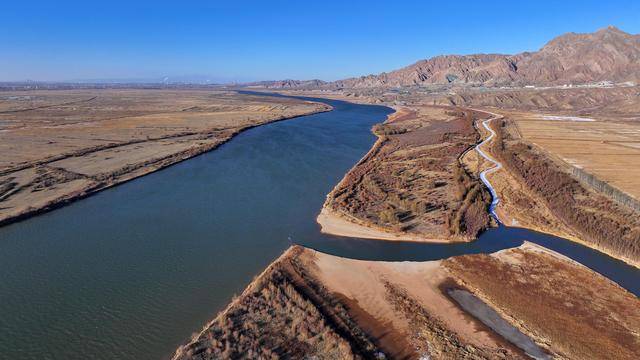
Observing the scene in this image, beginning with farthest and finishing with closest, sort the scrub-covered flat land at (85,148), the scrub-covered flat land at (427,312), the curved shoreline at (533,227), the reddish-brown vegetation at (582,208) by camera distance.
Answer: the scrub-covered flat land at (85,148), the reddish-brown vegetation at (582,208), the curved shoreline at (533,227), the scrub-covered flat land at (427,312)

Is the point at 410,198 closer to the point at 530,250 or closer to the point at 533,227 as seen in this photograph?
the point at 533,227

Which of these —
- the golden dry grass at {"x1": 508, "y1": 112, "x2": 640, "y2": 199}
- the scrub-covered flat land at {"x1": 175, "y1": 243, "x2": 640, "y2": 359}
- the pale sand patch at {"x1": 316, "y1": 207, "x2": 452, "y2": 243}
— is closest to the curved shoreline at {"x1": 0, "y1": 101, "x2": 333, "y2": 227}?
the scrub-covered flat land at {"x1": 175, "y1": 243, "x2": 640, "y2": 359}

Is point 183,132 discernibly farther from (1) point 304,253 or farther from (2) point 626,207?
(2) point 626,207

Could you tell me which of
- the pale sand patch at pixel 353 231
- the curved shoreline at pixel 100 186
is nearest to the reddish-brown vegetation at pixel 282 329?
the pale sand patch at pixel 353 231

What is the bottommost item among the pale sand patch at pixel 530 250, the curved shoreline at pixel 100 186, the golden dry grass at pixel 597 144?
the pale sand patch at pixel 530 250

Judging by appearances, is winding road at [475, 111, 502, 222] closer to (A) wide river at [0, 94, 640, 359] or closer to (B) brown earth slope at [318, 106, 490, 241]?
(B) brown earth slope at [318, 106, 490, 241]

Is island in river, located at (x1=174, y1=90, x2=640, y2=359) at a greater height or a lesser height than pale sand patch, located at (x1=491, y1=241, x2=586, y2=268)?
lesser

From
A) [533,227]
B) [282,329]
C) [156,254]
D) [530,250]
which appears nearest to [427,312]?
[282,329]

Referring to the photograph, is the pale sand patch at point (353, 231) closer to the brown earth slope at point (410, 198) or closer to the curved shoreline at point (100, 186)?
the brown earth slope at point (410, 198)
